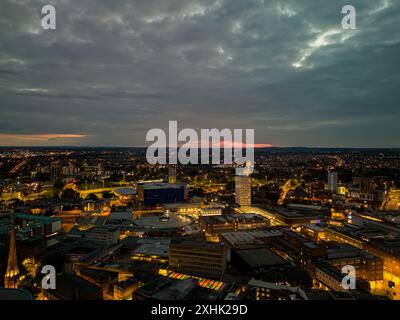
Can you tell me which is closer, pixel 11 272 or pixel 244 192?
pixel 11 272

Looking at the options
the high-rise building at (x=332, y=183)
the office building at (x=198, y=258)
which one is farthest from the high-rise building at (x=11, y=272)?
the high-rise building at (x=332, y=183)

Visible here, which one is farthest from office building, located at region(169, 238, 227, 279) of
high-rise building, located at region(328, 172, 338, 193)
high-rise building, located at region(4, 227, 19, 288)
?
high-rise building, located at region(328, 172, 338, 193)

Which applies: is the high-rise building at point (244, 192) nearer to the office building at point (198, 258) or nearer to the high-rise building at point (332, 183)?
the high-rise building at point (332, 183)

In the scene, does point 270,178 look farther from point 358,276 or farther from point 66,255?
point 66,255

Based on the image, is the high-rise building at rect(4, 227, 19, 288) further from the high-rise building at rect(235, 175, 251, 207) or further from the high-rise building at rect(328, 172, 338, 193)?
the high-rise building at rect(328, 172, 338, 193)

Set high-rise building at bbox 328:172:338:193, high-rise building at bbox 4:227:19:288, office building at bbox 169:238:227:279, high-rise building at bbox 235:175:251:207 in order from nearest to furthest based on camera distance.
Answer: high-rise building at bbox 4:227:19:288
office building at bbox 169:238:227:279
high-rise building at bbox 235:175:251:207
high-rise building at bbox 328:172:338:193

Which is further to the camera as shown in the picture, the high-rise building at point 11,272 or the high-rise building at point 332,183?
the high-rise building at point 332,183

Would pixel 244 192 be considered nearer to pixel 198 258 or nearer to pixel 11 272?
pixel 198 258

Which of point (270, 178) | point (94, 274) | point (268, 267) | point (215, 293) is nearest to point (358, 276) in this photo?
point (268, 267)

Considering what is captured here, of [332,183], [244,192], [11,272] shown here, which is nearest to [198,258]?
[11,272]

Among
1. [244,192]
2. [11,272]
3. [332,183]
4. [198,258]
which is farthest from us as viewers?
[332,183]

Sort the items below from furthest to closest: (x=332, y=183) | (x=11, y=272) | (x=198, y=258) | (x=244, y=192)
A: (x=332, y=183) < (x=244, y=192) < (x=198, y=258) < (x=11, y=272)
